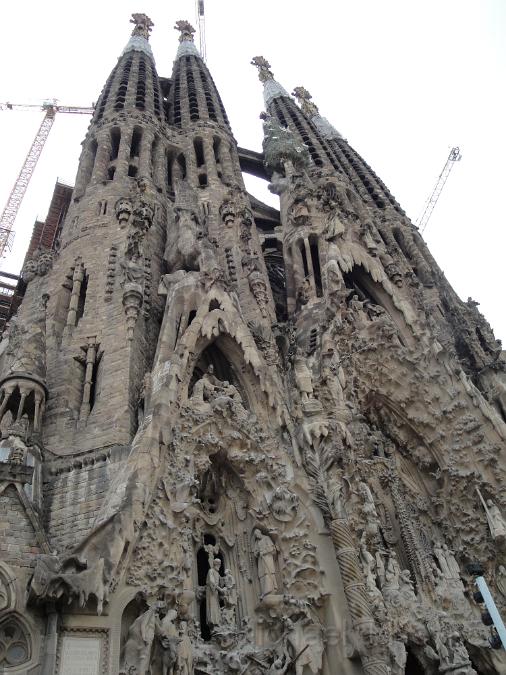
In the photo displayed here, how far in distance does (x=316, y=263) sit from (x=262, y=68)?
27280mm

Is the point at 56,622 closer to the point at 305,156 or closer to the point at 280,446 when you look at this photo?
the point at 280,446

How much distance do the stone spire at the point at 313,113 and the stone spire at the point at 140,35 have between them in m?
10.4

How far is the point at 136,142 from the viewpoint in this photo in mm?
21953

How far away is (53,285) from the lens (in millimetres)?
15344

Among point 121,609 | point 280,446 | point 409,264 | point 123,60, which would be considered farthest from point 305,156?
point 121,609

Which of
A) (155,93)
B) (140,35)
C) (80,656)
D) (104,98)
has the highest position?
(140,35)

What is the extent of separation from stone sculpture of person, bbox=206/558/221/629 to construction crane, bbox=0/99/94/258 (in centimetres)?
3125

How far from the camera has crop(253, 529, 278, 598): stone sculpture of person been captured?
32.6 ft

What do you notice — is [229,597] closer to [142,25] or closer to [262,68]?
[142,25]

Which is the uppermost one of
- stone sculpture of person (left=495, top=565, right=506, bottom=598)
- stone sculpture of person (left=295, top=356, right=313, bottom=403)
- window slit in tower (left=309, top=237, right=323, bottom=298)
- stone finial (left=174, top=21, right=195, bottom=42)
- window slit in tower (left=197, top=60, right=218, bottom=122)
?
stone finial (left=174, top=21, right=195, bottom=42)

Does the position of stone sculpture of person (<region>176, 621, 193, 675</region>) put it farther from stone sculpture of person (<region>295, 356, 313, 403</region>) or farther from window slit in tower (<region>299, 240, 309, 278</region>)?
window slit in tower (<region>299, 240, 309, 278</region>)

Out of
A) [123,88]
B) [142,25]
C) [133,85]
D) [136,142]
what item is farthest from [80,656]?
[142,25]

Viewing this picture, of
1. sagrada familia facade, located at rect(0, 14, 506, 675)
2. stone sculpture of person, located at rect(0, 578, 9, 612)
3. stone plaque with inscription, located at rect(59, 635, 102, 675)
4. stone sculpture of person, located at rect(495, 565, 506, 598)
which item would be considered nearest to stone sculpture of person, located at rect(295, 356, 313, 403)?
sagrada familia facade, located at rect(0, 14, 506, 675)

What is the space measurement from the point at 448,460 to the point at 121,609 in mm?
9262
